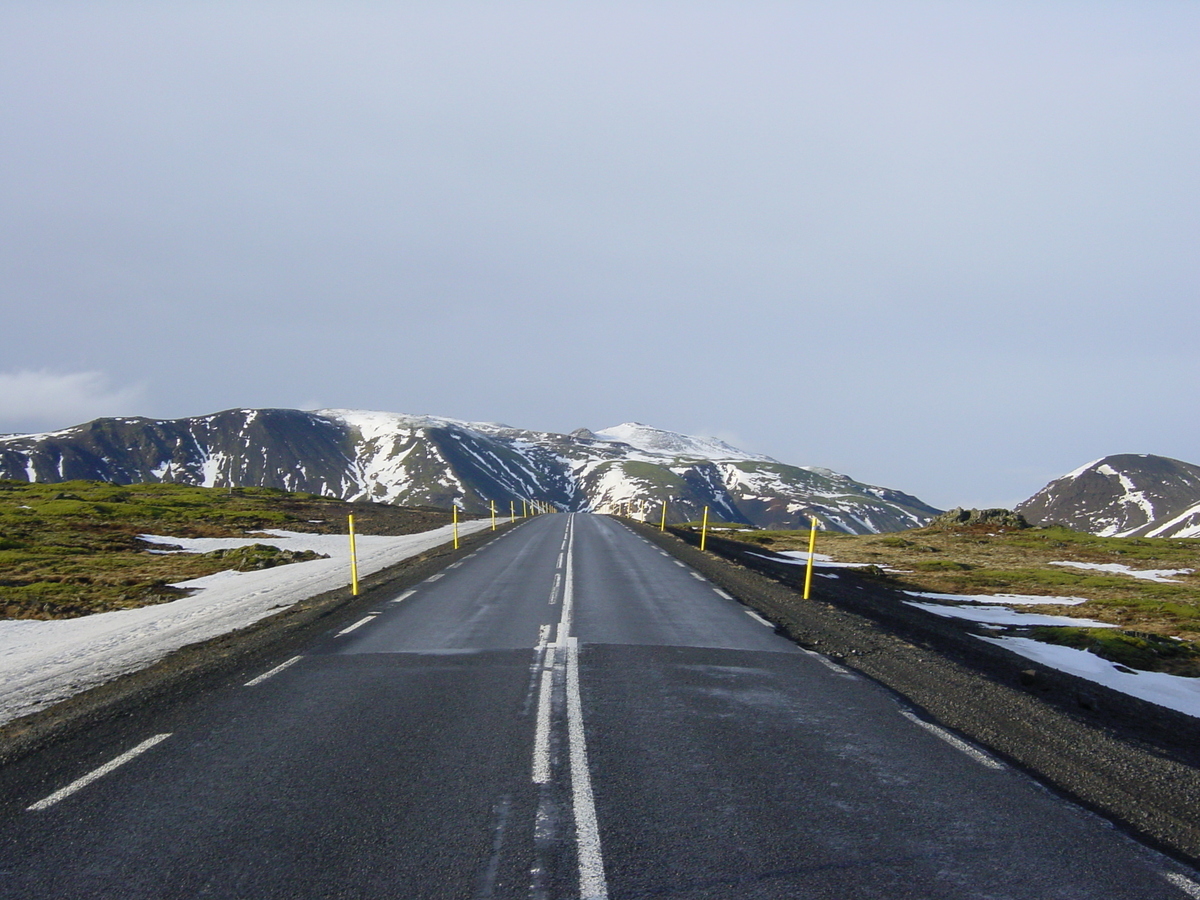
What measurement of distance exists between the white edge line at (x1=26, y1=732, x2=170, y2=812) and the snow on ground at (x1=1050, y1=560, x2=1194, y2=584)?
39.6 m

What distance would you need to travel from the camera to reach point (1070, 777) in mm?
6727

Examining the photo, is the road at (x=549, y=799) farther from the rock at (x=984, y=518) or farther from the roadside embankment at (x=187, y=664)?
the rock at (x=984, y=518)

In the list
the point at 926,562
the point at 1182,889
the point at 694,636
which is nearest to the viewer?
the point at 1182,889

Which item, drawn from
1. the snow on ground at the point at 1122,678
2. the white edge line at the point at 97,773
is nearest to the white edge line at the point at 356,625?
the white edge line at the point at 97,773

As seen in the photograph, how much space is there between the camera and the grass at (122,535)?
21.9m

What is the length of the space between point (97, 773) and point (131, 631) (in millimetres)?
10351

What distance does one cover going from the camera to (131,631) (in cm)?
1540

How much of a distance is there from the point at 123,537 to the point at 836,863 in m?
44.9

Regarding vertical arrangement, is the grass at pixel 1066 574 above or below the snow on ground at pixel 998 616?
above

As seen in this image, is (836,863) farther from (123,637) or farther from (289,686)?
(123,637)

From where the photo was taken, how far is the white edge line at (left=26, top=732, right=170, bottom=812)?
6020 mm

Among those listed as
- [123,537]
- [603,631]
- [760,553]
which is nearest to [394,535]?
[123,537]

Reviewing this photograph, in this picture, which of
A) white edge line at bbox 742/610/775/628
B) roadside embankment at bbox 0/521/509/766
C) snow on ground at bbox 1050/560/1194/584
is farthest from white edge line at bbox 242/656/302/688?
snow on ground at bbox 1050/560/1194/584

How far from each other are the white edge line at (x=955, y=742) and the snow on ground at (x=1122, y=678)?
6.90 metres
